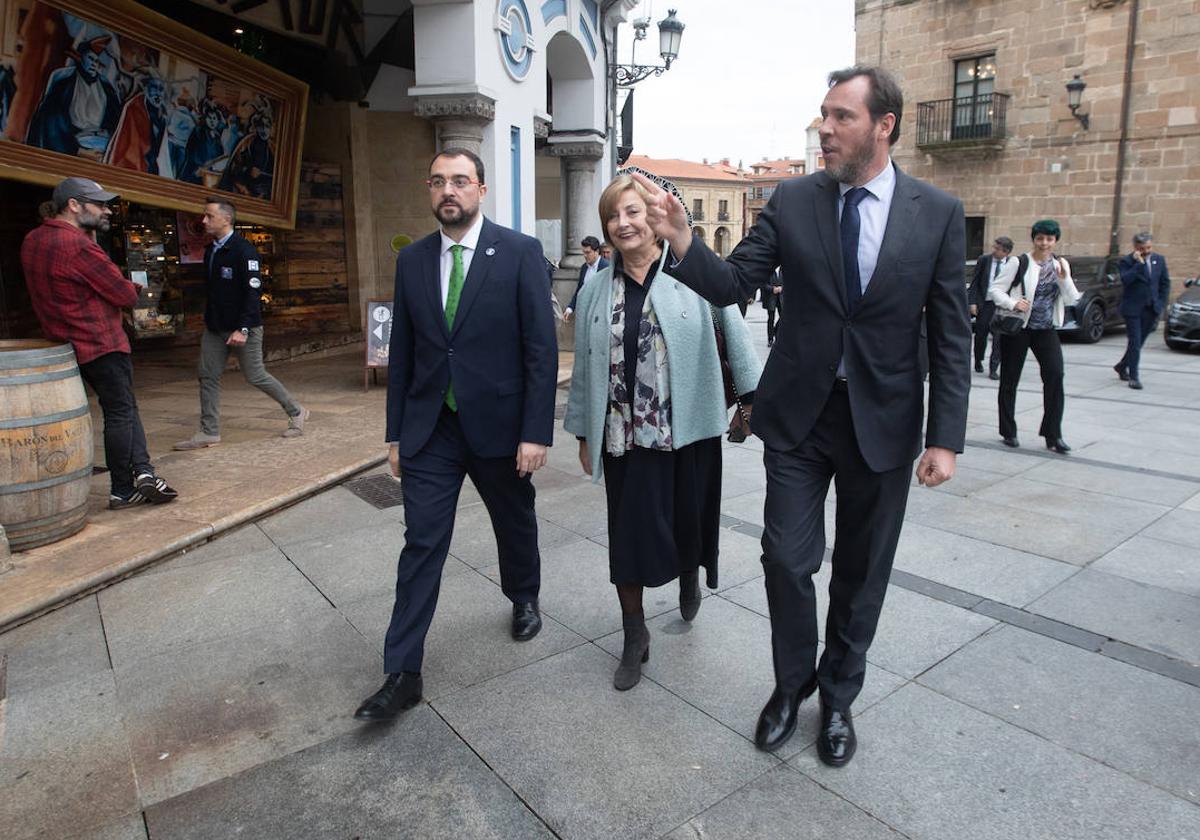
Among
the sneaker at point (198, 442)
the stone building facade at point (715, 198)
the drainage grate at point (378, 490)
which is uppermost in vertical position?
the stone building facade at point (715, 198)

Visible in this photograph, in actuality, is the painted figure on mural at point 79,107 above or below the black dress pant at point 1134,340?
above

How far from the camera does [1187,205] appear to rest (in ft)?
63.0

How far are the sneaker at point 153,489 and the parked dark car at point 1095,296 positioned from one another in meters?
14.7

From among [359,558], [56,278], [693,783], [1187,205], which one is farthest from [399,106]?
[1187,205]

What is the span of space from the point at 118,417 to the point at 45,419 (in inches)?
32.2

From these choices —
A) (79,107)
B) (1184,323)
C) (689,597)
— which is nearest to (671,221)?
(689,597)

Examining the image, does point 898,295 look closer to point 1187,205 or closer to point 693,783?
point 693,783

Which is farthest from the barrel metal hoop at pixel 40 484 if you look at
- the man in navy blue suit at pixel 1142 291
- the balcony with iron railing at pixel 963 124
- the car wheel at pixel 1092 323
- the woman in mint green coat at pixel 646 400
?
the balcony with iron railing at pixel 963 124

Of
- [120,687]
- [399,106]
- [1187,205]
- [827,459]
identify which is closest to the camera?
[827,459]

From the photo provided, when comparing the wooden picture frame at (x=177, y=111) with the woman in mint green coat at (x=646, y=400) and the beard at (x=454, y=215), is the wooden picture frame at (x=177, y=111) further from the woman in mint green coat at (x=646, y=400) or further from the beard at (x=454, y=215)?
the woman in mint green coat at (x=646, y=400)

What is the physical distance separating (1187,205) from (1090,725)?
2107 cm

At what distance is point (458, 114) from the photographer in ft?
28.5

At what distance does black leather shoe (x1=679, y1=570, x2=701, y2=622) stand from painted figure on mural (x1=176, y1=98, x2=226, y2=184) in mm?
8634

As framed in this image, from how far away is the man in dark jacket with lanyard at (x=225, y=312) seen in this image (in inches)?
253
